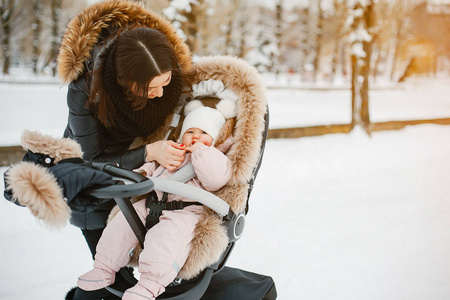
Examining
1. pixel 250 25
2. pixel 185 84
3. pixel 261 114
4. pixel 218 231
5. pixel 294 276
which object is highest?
pixel 250 25

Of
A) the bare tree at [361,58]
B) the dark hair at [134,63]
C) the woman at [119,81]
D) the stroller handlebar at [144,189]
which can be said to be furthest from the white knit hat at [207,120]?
the bare tree at [361,58]

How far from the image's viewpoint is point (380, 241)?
10.8 ft

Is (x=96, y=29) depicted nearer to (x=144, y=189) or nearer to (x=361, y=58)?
(x=144, y=189)

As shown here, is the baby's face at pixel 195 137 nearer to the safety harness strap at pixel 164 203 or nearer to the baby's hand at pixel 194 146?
the baby's hand at pixel 194 146

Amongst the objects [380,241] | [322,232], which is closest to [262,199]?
[322,232]

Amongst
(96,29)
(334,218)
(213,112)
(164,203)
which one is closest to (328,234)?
(334,218)

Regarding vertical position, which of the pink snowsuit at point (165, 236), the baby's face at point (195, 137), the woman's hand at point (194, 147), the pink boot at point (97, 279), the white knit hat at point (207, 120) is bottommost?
the pink boot at point (97, 279)

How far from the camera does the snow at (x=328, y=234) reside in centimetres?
262

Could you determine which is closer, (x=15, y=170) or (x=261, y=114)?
(x=15, y=170)

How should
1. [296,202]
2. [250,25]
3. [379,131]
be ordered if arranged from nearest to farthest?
[296,202] → [379,131] → [250,25]

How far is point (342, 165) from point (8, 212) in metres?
4.58

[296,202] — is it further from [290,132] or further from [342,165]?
[290,132]

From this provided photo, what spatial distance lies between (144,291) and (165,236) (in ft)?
0.75

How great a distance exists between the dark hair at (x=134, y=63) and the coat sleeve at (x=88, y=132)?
6cm
